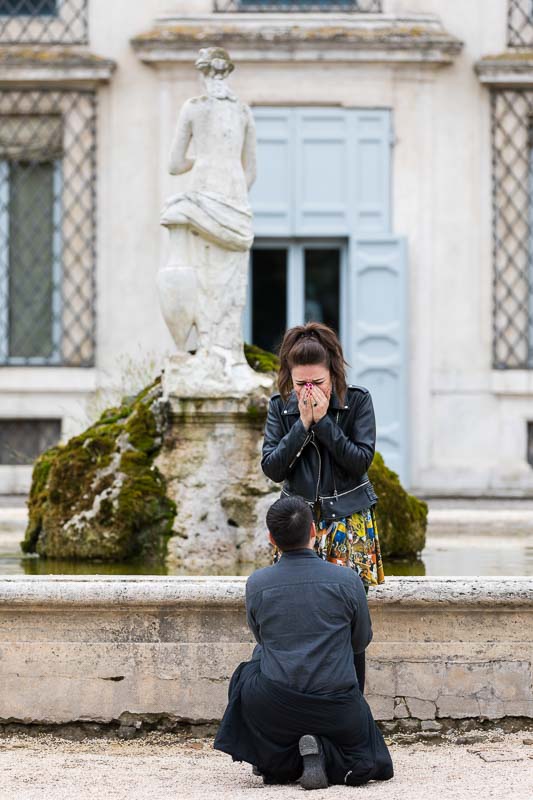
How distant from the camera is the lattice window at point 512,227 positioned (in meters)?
13.4

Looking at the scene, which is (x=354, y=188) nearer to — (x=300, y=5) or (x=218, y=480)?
(x=300, y=5)

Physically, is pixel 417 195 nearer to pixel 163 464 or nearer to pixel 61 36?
pixel 61 36

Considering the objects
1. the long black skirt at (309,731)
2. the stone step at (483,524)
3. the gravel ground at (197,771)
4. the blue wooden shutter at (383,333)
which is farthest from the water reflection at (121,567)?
the blue wooden shutter at (383,333)

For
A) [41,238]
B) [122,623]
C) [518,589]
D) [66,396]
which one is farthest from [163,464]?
[41,238]

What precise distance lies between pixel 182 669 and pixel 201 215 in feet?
8.53

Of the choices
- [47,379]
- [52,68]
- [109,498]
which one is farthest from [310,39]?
[109,498]

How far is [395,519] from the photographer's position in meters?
7.04

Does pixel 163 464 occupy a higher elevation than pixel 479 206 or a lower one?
lower

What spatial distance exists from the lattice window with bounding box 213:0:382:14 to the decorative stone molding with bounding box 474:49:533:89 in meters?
1.05

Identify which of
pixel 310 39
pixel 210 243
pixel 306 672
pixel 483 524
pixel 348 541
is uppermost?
pixel 310 39

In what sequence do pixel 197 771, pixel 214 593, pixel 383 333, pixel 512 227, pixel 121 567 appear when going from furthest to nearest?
pixel 512 227
pixel 383 333
pixel 121 567
pixel 214 593
pixel 197 771

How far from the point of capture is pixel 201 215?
7.11 metres

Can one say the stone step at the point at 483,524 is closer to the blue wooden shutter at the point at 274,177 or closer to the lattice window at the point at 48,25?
the blue wooden shutter at the point at 274,177

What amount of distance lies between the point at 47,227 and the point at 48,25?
1797 mm
